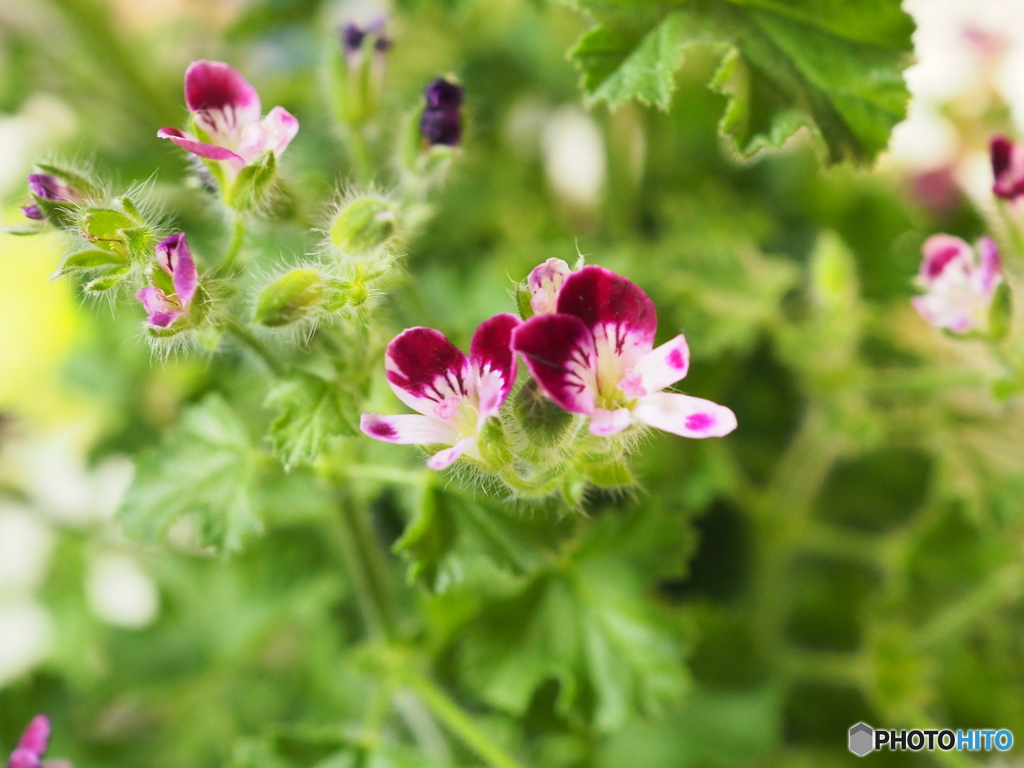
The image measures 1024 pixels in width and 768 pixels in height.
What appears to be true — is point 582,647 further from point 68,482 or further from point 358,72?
point 68,482

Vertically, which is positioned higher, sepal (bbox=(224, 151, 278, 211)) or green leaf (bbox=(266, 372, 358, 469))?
sepal (bbox=(224, 151, 278, 211))

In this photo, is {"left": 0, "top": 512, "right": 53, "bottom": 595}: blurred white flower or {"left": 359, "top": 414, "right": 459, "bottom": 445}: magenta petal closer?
{"left": 359, "top": 414, "right": 459, "bottom": 445}: magenta petal

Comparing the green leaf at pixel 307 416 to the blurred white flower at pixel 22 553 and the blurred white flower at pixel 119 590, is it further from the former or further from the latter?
the blurred white flower at pixel 22 553

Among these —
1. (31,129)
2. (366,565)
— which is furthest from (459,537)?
(31,129)

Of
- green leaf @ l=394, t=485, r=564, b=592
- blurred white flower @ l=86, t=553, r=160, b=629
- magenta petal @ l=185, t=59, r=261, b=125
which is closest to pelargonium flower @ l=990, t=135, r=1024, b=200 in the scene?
green leaf @ l=394, t=485, r=564, b=592

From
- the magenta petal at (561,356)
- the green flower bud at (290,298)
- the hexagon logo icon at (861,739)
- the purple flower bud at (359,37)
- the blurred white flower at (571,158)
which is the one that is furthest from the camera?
the blurred white flower at (571,158)

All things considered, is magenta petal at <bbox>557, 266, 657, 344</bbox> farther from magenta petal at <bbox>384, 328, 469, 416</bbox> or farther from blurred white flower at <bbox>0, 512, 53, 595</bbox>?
blurred white flower at <bbox>0, 512, 53, 595</bbox>

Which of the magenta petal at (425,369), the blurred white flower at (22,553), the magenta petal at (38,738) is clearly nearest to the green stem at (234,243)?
the magenta petal at (425,369)
